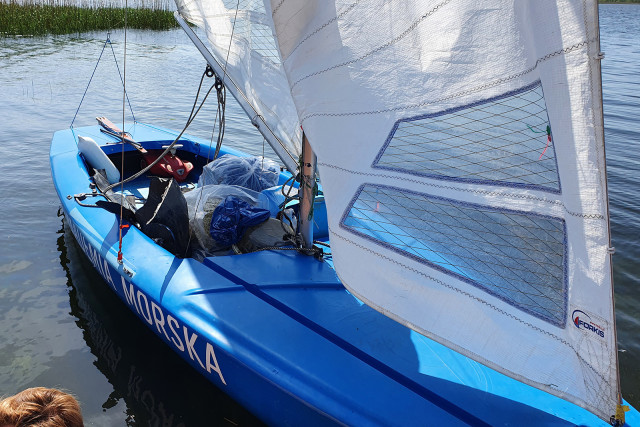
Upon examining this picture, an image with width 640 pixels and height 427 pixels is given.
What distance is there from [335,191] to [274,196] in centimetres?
169

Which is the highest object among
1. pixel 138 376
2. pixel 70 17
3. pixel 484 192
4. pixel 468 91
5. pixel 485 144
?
pixel 70 17

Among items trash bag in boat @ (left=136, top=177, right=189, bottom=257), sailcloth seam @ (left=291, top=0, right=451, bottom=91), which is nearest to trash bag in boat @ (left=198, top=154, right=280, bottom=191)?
trash bag in boat @ (left=136, top=177, right=189, bottom=257)

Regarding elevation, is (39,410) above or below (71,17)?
below

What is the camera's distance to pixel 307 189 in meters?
3.27

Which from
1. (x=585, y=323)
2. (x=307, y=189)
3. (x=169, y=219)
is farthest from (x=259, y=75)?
(x=585, y=323)

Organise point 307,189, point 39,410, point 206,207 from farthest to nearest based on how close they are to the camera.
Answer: point 206,207, point 307,189, point 39,410

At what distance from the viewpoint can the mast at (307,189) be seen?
3207 mm

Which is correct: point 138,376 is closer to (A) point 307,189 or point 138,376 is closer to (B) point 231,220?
(B) point 231,220

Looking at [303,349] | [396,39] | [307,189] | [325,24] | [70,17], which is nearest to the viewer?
[396,39]

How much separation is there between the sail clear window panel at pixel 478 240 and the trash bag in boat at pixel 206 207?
4.72 ft

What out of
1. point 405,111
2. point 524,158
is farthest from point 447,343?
point 405,111

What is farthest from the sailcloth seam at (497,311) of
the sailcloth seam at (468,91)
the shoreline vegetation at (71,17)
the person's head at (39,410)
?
the shoreline vegetation at (71,17)

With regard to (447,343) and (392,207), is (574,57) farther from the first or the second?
(447,343)

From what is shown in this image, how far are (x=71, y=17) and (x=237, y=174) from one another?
48.1 feet
